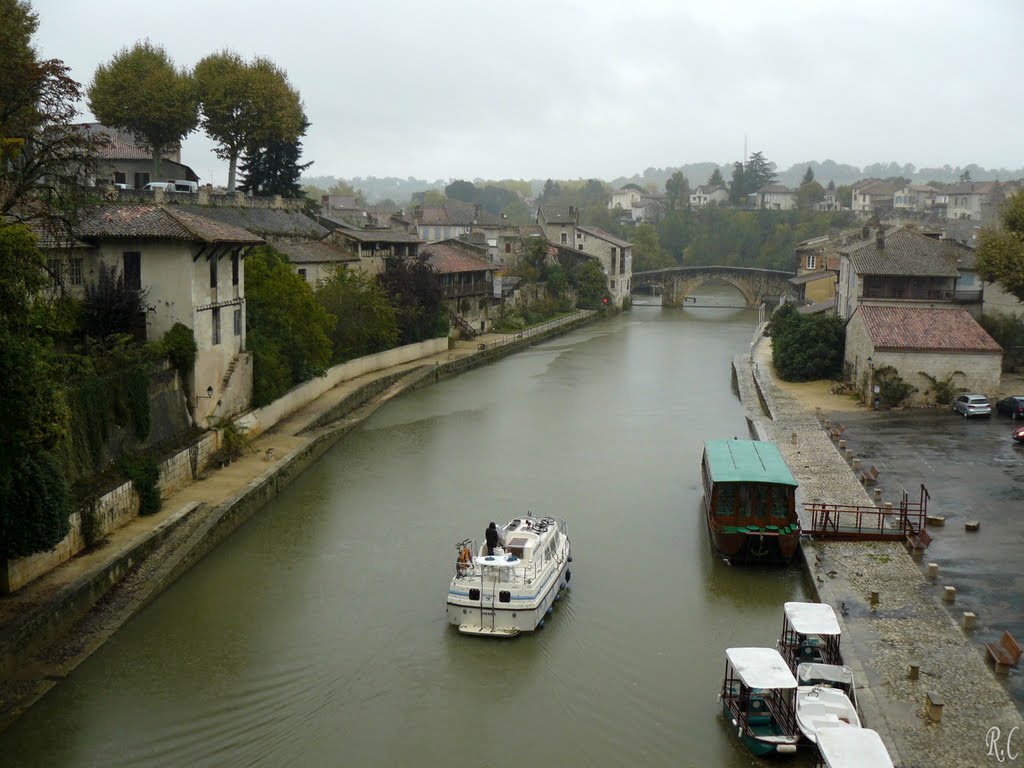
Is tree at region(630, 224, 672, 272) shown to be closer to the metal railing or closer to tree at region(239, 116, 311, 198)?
tree at region(239, 116, 311, 198)

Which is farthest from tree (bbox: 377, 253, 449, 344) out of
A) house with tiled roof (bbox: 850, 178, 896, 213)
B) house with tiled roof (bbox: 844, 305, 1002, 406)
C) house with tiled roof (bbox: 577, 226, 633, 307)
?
house with tiled roof (bbox: 850, 178, 896, 213)

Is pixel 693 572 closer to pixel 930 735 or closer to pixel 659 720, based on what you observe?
pixel 659 720

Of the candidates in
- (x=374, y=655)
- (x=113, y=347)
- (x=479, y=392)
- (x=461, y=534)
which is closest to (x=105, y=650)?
(x=374, y=655)

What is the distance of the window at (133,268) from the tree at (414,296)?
18.6 meters

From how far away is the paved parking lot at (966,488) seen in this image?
1662 cm

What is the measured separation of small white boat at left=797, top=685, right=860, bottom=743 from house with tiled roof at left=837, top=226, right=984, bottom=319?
2688 centimetres

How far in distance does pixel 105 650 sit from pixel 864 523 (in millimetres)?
14031

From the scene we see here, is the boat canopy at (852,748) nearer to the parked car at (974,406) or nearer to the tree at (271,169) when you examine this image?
the parked car at (974,406)

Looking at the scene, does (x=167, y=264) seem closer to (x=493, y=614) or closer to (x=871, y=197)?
(x=493, y=614)

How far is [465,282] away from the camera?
5416 centimetres

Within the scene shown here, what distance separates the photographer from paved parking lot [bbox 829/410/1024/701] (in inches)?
655

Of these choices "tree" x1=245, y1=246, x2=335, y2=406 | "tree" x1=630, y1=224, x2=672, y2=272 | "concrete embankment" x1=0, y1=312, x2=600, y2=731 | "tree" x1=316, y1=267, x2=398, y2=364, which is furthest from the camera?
"tree" x1=630, y1=224, x2=672, y2=272

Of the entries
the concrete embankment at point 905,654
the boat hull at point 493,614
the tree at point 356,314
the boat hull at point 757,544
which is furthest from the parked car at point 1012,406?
the tree at point 356,314

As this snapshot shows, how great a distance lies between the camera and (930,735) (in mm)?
12188
